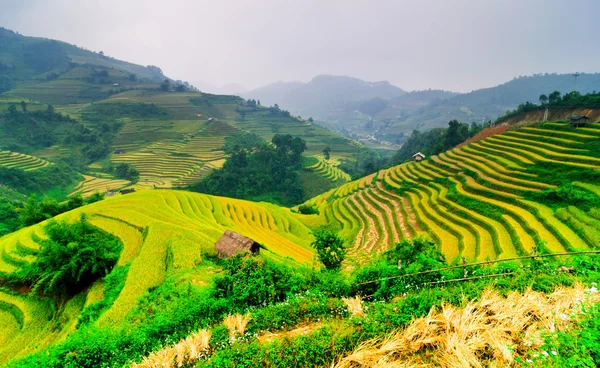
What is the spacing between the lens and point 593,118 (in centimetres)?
2228

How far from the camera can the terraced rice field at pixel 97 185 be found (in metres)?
43.4

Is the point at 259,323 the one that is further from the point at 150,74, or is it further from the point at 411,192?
the point at 150,74

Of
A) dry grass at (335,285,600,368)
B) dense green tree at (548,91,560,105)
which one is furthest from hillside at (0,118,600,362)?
dense green tree at (548,91,560,105)

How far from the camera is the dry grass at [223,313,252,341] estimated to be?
481 cm

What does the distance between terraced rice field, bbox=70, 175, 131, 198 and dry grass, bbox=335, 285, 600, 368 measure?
50.8 metres

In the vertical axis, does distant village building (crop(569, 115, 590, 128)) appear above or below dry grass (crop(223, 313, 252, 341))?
above

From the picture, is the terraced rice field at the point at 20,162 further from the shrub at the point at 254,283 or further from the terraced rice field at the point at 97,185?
the shrub at the point at 254,283

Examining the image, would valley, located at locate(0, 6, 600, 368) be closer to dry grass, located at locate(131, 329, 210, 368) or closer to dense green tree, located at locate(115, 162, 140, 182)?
dry grass, located at locate(131, 329, 210, 368)

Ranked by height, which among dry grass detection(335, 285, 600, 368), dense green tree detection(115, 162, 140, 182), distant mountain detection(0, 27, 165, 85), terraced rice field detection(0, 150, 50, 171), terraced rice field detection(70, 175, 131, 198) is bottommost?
terraced rice field detection(70, 175, 131, 198)

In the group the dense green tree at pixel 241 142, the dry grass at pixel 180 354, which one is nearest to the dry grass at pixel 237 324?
the dry grass at pixel 180 354

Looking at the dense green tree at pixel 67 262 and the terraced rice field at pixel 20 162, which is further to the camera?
the terraced rice field at pixel 20 162

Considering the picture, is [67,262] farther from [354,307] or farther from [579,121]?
[579,121]

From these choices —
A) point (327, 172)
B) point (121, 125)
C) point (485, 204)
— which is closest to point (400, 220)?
point (485, 204)

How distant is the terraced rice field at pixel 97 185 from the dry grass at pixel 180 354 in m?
48.0
